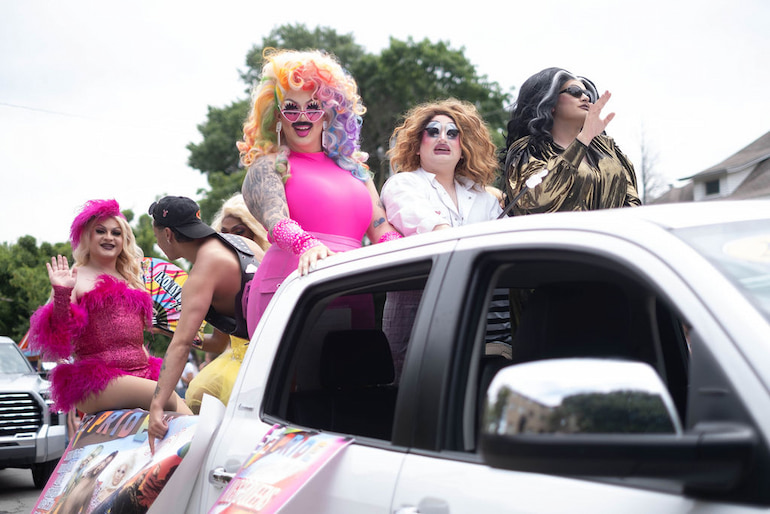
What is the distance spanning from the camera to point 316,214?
11.5ft

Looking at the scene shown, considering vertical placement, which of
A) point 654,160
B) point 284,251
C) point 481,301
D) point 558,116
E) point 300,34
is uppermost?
point 300,34

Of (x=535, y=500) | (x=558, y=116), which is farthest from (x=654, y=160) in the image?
(x=535, y=500)

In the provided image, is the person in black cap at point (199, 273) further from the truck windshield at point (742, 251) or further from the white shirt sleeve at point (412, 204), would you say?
the truck windshield at point (742, 251)

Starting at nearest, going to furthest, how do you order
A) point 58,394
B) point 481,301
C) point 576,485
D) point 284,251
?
point 576,485 < point 481,301 < point 284,251 < point 58,394

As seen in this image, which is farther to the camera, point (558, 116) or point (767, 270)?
point (558, 116)

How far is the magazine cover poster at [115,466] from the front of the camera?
2.74m

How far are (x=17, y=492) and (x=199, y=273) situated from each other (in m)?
7.32

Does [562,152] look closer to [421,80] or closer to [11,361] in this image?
[11,361]

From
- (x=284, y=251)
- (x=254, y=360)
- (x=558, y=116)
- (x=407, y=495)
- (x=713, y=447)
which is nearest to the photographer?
(x=713, y=447)

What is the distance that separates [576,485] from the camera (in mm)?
1410

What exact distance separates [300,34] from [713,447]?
36.2 meters

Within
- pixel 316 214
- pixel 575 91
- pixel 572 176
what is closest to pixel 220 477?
pixel 316 214

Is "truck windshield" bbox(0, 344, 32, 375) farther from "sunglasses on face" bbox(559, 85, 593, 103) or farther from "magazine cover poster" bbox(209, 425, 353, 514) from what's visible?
"magazine cover poster" bbox(209, 425, 353, 514)

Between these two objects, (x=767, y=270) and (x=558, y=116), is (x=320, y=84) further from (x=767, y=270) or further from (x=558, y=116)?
(x=767, y=270)
